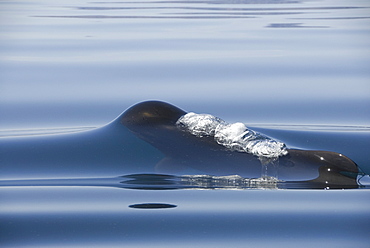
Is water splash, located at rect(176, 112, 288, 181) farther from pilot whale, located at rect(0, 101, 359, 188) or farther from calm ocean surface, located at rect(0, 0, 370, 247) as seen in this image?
calm ocean surface, located at rect(0, 0, 370, 247)

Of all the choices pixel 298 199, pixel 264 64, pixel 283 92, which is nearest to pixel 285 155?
pixel 298 199

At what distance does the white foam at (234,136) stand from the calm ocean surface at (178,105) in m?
0.61

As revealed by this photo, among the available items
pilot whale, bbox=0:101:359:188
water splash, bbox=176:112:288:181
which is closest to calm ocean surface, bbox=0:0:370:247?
pilot whale, bbox=0:101:359:188

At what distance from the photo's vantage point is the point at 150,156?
718cm

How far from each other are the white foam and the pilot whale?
0.07m

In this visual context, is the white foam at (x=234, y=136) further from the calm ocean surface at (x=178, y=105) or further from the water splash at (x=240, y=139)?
the calm ocean surface at (x=178, y=105)

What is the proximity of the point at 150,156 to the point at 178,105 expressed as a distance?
3.74 meters

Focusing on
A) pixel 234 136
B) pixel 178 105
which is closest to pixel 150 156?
pixel 234 136

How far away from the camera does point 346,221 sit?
545 centimetres

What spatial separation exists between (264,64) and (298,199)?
30.1 ft

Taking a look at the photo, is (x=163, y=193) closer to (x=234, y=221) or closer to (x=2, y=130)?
(x=234, y=221)

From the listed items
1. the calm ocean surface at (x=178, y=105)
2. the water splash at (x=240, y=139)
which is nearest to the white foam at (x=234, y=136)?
the water splash at (x=240, y=139)

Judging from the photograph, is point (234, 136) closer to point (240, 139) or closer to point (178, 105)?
point (240, 139)

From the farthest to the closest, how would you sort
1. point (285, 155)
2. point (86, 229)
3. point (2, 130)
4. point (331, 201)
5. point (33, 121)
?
point (33, 121) < point (2, 130) < point (285, 155) < point (331, 201) < point (86, 229)
